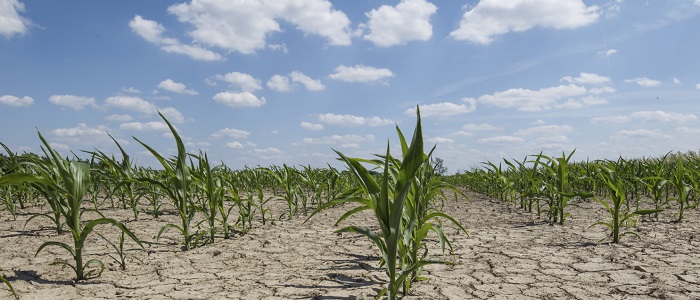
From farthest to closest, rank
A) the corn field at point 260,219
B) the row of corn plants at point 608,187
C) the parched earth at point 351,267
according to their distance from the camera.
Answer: the row of corn plants at point 608,187, the parched earth at point 351,267, the corn field at point 260,219

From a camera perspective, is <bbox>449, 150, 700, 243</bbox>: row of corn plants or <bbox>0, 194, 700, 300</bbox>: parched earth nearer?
<bbox>0, 194, 700, 300</bbox>: parched earth

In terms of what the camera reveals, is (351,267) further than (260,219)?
No

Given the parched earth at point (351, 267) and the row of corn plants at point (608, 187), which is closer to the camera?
the parched earth at point (351, 267)

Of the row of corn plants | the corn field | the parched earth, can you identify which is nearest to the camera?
the corn field

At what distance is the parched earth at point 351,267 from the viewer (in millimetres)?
2189

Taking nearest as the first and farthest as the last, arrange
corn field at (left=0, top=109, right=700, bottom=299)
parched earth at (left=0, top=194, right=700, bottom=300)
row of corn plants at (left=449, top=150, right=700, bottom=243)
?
1. corn field at (left=0, top=109, right=700, bottom=299)
2. parched earth at (left=0, top=194, right=700, bottom=300)
3. row of corn plants at (left=449, top=150, right=700, bottom=243)

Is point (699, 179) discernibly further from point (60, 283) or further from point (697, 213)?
point (60, 283)

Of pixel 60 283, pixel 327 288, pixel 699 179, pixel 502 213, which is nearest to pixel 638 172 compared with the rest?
pixel 699 179

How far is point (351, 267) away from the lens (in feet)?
8.54

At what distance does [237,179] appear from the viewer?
7598 mm

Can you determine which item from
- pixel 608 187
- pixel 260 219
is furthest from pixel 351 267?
pixel 608 187

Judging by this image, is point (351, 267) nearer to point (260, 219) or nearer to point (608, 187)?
point (260, 219)

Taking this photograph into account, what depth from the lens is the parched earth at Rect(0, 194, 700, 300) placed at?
7.18 feet

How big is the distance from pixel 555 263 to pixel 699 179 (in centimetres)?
439
